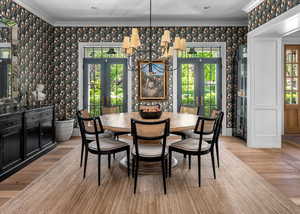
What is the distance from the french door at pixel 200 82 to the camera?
6039 millimetres

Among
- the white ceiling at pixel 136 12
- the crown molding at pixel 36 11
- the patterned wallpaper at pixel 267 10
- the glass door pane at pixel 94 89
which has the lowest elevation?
the glass door pane at pixel 94 89

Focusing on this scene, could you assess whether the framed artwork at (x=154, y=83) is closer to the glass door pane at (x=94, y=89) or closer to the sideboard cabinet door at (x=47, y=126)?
the glass door pane at (x=94, y=89)

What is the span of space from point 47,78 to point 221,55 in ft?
14.2

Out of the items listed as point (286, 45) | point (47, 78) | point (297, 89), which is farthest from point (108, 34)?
point (297, 89)

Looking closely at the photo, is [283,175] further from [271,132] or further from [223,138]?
[223,138]

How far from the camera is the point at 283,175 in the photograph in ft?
10.7

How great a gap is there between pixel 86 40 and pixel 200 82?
307 cm

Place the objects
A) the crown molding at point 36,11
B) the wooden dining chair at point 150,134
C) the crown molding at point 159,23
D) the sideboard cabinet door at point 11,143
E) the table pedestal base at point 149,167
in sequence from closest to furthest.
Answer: the wooden dining chair at point 150,134
the sideboard cabinet door at point 11,143
the table pedestal base at point 149,167
the crown molding at point 36,11
the crown molding at point 159,23

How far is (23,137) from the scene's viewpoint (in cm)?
364

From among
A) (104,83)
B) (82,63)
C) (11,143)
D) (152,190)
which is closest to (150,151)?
(152,190)

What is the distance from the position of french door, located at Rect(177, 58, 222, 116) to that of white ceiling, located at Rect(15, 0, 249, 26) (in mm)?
985

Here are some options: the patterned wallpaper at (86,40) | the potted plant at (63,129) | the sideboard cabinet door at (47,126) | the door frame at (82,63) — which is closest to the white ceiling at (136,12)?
the patterned wallpaper at (86,40)

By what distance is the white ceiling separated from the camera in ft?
15.4

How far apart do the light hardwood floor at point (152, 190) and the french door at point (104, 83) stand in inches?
95.8
